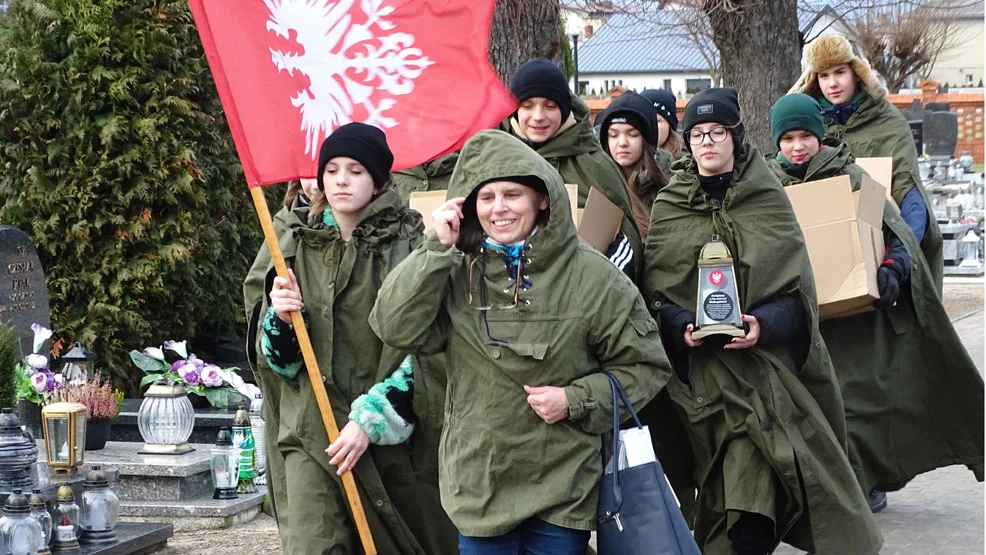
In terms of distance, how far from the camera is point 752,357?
5.23 metres

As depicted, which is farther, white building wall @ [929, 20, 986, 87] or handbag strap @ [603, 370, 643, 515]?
white building wall @ [929, 20, 986, 87]

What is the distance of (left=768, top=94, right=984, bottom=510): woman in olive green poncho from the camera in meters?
6.36

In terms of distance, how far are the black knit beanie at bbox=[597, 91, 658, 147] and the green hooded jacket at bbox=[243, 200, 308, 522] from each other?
68.3 inches

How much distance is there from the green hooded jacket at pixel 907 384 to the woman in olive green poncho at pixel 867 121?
42cm

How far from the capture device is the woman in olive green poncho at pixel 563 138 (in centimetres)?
555

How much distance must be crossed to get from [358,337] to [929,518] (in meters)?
3.79

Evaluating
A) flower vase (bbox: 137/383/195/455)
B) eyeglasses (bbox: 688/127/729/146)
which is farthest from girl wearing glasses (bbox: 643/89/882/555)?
flower vase (bbox: 137/383/195/455)

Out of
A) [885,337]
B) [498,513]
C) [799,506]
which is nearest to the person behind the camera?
[498,513]

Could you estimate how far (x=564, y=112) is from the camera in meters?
5.66

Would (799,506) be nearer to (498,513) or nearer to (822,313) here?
(822,313)

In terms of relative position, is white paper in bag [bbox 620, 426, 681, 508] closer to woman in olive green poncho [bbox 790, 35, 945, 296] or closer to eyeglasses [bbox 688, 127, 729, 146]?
eyeglasses [bbox 688, 127, 729, 146]

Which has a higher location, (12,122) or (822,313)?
(12,122)

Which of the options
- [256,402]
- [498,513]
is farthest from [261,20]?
[256,402]

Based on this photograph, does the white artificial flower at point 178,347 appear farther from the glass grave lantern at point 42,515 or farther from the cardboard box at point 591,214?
the cardboard box at point 591,214
